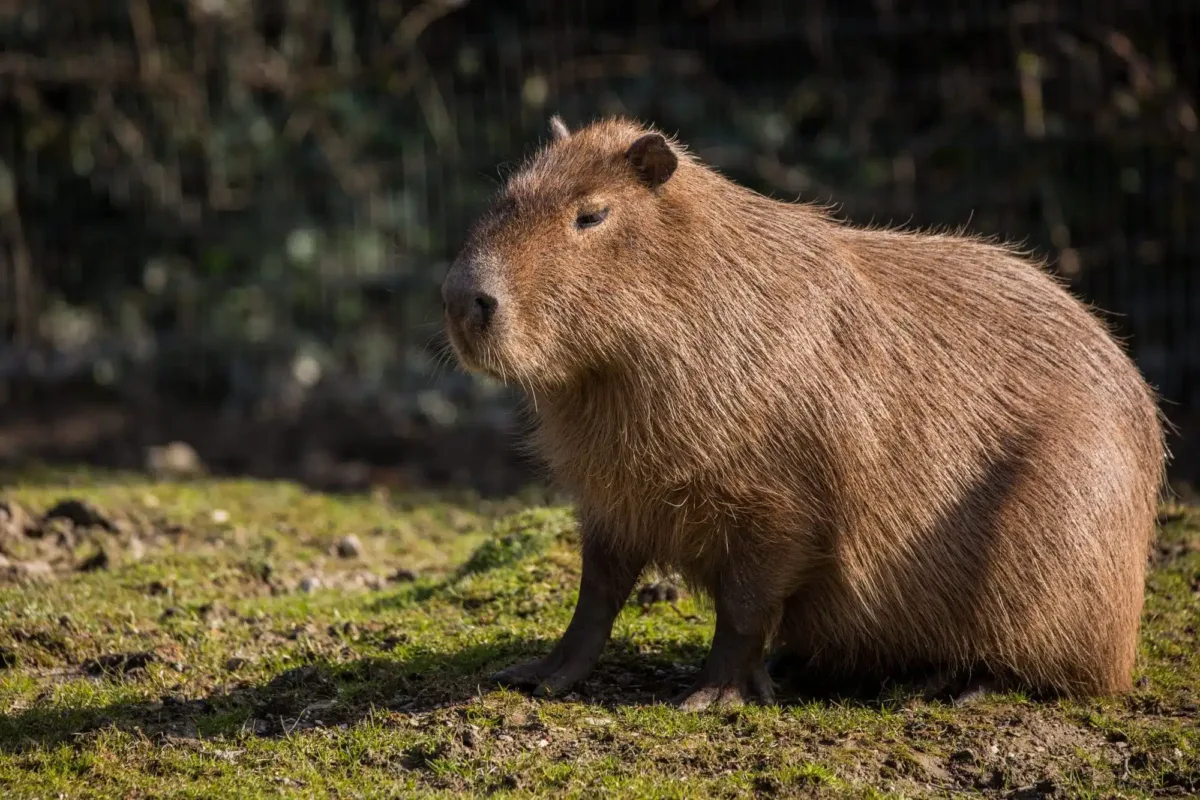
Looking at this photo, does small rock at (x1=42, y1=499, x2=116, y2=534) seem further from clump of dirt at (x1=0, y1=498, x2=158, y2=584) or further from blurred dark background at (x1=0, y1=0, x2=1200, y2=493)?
blurred dark background at (x1=0, y1=0, x2=1200, y2=493)

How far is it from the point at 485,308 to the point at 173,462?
465cm

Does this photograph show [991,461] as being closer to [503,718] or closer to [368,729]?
[503,718]

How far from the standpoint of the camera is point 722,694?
13.1ft

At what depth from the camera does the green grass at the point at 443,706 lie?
11.7 feet

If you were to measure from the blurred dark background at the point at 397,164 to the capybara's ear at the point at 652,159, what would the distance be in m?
4.55

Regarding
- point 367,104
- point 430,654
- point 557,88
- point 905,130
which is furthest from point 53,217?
point 430,654

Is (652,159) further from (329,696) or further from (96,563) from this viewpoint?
(96,563)

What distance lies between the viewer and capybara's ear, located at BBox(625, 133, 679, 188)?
156 inches

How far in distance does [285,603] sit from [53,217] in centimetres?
577

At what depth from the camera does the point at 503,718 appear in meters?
3.82

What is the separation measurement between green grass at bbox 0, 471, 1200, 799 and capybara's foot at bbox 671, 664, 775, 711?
0.06 m

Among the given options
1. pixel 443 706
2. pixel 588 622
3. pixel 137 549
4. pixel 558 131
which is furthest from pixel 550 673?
pixel 137 549

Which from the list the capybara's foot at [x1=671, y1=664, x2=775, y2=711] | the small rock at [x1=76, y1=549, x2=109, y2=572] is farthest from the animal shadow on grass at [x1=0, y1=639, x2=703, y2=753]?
the small rock at [x1=76, y1=549, x2=109, y2=572]

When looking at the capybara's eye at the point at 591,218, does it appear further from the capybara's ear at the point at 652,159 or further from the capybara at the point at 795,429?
the capybara's ear at the point at 652,159
